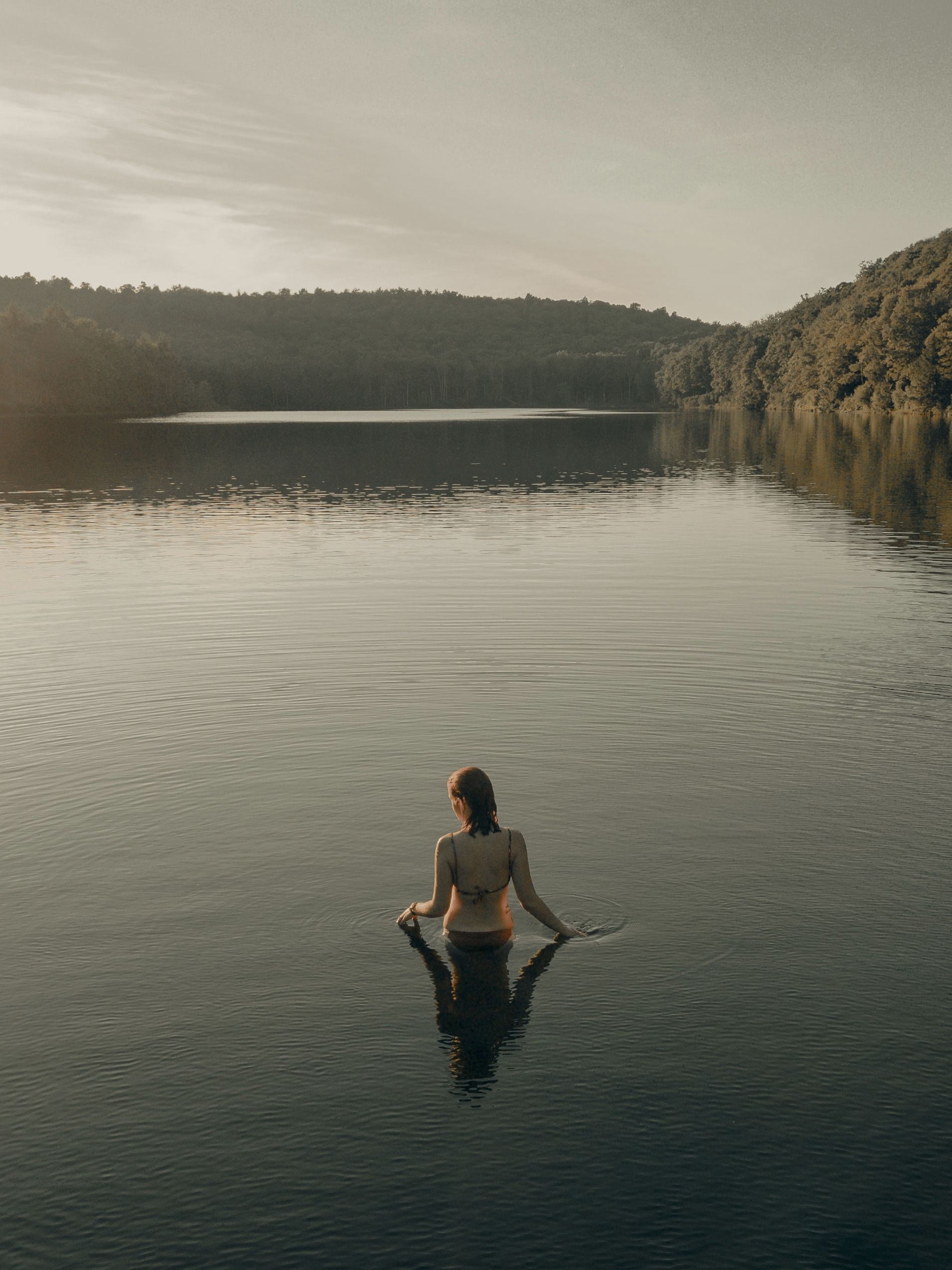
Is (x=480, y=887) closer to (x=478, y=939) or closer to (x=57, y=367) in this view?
(x=478, y=939)

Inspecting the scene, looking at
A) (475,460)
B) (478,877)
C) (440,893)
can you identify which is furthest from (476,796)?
(475,460)

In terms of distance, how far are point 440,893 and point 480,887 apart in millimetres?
352

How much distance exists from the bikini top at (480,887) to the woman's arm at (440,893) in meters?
0.04

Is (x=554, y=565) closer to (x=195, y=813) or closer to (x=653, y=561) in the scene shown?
(x=653, y=561)

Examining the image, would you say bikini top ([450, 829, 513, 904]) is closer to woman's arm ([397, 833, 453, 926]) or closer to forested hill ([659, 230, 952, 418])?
woman's arm ([397, 833, 453, 926])

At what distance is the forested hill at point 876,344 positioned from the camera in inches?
5034

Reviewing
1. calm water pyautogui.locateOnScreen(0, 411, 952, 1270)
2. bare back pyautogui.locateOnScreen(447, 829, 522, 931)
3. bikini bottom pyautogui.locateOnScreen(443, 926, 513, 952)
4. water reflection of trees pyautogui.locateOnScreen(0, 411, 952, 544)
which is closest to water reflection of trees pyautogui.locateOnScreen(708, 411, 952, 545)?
water reflection of trees pyautogui.locateOnScreen(0, 411, 952, 544)

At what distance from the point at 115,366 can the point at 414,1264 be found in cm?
20572

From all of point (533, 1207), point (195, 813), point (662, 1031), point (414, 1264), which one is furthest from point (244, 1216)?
point (195, 813)

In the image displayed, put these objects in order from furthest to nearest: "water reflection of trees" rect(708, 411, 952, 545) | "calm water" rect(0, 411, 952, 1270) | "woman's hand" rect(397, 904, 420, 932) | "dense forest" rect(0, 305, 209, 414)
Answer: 1. "dense forest" rect(0, 305, 209, 414)
2. "water reflection of trees" rect(708, 411, 952, 545)
3. "woman's hand" rect(397, 904, 420, 932)
4. "calm water" rect(0, 411, 952, 1270)

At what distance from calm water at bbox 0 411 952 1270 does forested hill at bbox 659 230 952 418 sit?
11192 cm

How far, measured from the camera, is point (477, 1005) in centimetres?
937

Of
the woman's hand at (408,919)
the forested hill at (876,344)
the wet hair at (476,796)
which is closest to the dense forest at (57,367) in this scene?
the forested hill at (876,344)

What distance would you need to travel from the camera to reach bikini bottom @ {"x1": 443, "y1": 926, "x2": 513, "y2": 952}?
33.2 ft
